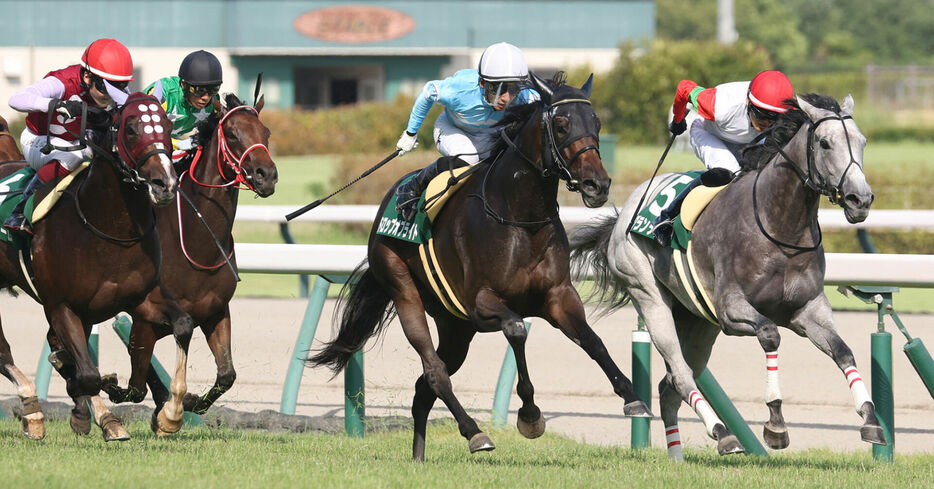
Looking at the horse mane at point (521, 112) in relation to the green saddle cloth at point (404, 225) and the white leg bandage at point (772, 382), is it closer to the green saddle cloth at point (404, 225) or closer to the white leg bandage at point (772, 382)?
the green saddle cloth at point (404, 225)

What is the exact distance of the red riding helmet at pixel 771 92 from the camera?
656 centimetres

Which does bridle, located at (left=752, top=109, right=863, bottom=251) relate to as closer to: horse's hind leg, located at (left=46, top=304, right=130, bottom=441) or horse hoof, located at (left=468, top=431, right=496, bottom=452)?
horse hoof, located at (left=468, top=431, right=496, bottom=452)

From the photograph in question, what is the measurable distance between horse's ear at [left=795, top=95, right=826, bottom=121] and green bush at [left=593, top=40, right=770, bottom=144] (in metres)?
27.5

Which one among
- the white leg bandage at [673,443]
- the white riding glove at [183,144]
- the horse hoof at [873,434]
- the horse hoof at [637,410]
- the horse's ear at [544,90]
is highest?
the horse's ear at [544,90]

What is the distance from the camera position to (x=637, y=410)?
5.68 metres

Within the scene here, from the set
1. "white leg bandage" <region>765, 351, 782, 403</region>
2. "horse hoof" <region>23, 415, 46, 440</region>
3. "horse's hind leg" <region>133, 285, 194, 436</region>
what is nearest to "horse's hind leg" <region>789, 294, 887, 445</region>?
"white leg bandage" <region>765, 351, 782, 403</region>

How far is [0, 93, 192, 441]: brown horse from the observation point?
6.09 meters

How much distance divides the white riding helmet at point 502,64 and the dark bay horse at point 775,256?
3.78 feet

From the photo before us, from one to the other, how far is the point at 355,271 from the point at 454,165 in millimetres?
1027

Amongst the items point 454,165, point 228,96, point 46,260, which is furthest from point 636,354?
point 46,260

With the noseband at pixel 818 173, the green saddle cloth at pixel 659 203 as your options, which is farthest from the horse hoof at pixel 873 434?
the green saddle cloth at pixel 659 203

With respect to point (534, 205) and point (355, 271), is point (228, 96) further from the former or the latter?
point (534, 205)

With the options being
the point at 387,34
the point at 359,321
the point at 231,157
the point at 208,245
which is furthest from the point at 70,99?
the point at 387,34

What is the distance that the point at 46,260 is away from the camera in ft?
20.8
